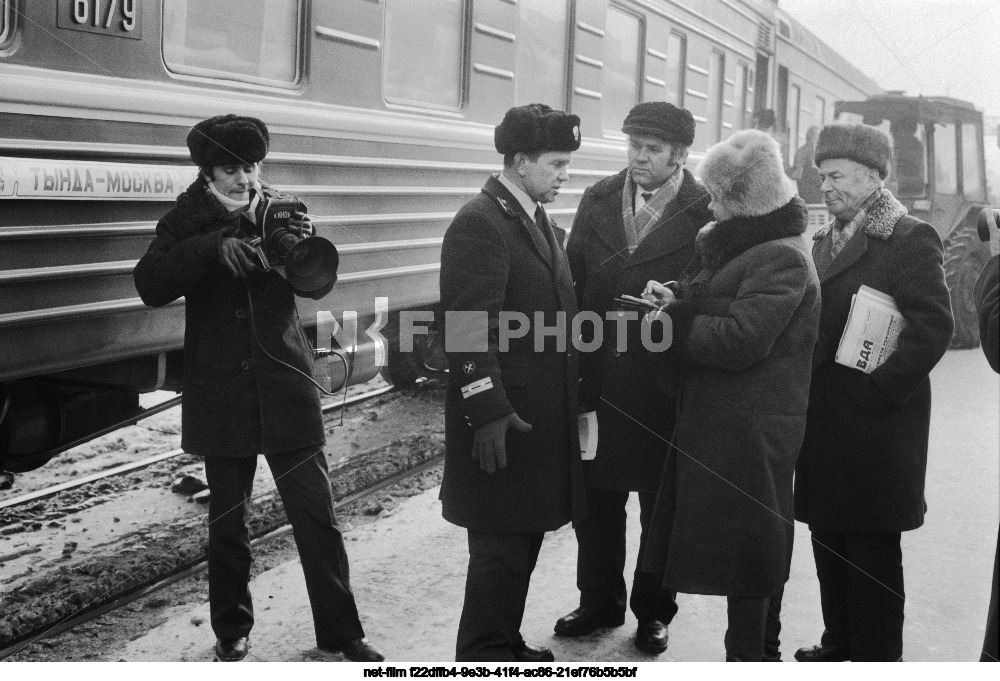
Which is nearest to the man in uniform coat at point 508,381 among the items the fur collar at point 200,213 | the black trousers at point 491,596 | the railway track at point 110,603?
the black trousers at point 491,596

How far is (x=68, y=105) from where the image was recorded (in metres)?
3.22

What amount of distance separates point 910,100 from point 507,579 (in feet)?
28.0

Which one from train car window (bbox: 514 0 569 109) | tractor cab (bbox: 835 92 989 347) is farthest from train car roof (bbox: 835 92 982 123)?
train car window (bbox: 514 0 569 109)

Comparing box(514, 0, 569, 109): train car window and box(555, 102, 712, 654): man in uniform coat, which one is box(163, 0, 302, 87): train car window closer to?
box(555, 102, 712, 654): man in uniform coat

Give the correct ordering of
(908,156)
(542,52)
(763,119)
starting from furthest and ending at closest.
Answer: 1. (908,156)
2. (763,119)
3. (542,52)

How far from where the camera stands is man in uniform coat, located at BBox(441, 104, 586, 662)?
287cm

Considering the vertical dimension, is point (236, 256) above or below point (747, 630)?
above

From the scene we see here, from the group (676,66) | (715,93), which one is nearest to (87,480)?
(676,66)

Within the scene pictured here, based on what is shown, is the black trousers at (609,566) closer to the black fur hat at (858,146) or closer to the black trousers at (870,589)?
the black trousers at (870,589)

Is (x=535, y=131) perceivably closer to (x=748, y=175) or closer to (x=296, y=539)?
(x=748, y=175)

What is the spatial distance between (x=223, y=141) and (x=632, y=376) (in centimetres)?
139

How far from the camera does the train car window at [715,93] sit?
814cm

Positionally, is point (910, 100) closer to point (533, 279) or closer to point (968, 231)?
point (968, 231)

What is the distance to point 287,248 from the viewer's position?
304cm
